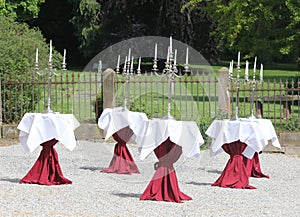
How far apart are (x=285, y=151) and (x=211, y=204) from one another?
6412 mm

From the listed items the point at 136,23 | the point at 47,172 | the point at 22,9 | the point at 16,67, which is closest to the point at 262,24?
the point at 16,67

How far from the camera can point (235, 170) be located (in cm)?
1146

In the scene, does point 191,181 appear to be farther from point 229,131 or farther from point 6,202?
point 6,202

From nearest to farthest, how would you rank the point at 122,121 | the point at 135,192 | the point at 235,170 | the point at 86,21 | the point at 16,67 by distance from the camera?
the point at 135,192 → the point at 235,170 → the point at 122,121 → the point at 16,67 → the point at 86,21

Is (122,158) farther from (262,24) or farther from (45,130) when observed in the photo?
(262,24)

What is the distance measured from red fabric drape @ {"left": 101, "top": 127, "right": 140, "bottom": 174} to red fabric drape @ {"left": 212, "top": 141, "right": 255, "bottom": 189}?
6.37 feet

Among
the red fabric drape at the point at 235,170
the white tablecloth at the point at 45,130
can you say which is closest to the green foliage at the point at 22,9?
the white tablecloth at the point at 45,130

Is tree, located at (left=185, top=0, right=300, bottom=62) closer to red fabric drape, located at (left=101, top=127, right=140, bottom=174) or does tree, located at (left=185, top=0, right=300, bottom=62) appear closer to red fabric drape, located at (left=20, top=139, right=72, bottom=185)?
red fabric drape, located at (left=101, top=127, right=140, bottom=174)

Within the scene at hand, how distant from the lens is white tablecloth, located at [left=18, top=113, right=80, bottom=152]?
11.2m

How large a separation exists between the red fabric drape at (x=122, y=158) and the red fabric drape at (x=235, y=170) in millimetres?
1942

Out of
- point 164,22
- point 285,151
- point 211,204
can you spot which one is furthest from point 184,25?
point 211,204

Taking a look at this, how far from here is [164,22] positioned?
4197cm

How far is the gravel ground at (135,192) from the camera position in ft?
30.1

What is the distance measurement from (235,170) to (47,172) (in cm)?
298
